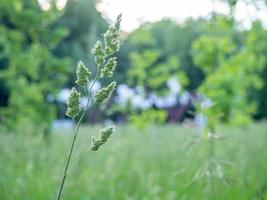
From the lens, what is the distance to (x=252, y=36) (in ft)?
20.9

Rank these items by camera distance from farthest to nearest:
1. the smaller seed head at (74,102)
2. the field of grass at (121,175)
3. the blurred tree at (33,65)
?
1. the blurred tree at (33,65)
2. the field of grass at (121,175)
3. the smaller seed head at (74,102)

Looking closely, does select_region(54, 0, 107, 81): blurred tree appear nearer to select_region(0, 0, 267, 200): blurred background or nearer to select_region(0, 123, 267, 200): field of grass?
select_region(0, 0, 267, 200): blurred background

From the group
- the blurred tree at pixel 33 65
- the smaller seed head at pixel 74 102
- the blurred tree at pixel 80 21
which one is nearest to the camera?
the smaller seed head at pixel 74 102

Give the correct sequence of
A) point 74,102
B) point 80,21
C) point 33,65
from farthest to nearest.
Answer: point 80,21 → point 33,65 → point 74,102

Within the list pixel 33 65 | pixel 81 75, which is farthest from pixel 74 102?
pixel 33 65

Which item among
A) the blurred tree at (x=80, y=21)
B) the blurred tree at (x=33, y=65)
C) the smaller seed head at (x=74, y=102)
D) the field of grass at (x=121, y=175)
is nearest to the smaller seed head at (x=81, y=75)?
the smaller seed head at (x=74, y=102)

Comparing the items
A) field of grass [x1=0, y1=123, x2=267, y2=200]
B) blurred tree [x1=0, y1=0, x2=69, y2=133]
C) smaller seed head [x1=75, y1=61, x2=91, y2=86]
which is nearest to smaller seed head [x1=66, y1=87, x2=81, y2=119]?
smaller seed head [x1=75, y1=61, x2=91, y2=86]

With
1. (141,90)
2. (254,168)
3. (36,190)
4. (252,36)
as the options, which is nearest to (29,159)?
(36,190)

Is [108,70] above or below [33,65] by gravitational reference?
below

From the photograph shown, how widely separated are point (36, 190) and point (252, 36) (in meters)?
4.13

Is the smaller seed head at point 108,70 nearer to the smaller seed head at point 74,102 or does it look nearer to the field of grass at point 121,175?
the smaller seed head at point 74,102

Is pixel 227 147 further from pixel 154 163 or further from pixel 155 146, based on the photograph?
pixel 154 163

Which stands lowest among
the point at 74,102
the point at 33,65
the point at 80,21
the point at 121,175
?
the point at 74,102

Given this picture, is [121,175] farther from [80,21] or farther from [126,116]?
[80,21]
